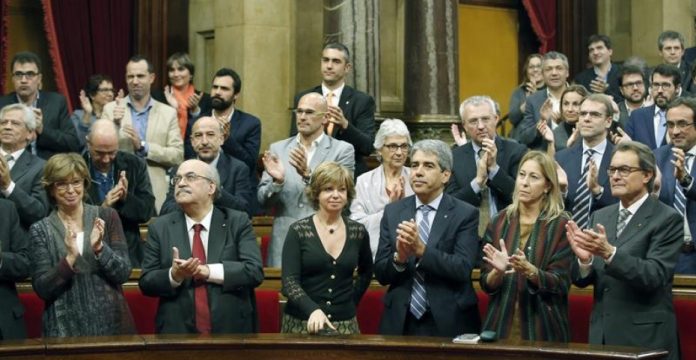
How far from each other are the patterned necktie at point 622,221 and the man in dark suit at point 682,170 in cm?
86

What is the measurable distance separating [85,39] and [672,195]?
4700mm

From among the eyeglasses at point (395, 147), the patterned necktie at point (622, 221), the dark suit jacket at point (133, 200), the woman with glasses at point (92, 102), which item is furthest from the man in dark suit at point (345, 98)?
the patterned necktie at point (622, 221)

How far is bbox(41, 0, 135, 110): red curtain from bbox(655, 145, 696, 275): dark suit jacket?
171 inches

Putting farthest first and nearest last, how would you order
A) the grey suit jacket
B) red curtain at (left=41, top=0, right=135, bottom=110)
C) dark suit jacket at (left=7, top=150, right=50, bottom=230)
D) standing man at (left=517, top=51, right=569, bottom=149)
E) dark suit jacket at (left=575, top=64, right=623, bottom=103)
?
1. red curtain at (left=41, top=0, right=135, bottom=110)
2. dark suit jacket at (left=575, top=64, right=623, bottom=103)
3. standing man at (left=517, top=51, right=569, bottom=149)
4. the grey suit jacket
5. dark suit jacket at (left=7, top=150, right=50, bottom=230)

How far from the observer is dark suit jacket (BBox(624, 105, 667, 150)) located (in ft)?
26.5

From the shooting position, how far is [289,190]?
24.3 feet

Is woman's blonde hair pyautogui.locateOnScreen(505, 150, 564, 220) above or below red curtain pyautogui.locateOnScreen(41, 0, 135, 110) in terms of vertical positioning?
below

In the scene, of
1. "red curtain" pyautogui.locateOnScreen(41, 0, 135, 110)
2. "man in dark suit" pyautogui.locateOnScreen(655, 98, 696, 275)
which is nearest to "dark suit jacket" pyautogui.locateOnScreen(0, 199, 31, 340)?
"man in dark suit" pyautogui.locateOnScreen(655, 98, 696, 275)

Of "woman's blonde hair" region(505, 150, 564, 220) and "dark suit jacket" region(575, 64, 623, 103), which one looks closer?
"woman's blonde hair" region(505, 150, 564, 220)

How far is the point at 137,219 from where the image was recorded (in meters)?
7.29

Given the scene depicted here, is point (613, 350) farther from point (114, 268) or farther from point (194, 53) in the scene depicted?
point (194, 53)

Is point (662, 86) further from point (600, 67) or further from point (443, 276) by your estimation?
point (443, 276)

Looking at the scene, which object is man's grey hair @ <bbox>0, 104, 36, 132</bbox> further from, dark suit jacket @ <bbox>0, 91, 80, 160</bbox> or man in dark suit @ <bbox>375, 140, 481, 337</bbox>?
man in dark suit @ <bbox>375, 140, 481, 337</bbox>

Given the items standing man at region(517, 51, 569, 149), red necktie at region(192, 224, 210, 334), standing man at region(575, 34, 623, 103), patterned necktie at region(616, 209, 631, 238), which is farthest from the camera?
standing man at region(575, 34, 623, 103)
